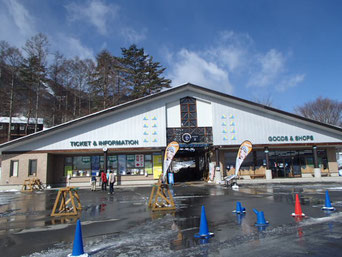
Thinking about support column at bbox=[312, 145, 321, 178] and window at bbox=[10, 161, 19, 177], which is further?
support column at bbox=[312, 145, 321, 178]

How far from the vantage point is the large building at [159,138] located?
2455 centimetres

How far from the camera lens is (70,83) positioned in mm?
38625

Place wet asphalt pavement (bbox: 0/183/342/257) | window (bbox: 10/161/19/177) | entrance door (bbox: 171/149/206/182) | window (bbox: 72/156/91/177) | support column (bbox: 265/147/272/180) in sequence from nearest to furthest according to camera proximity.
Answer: wet asphalt pavement (bbox: 0/183/342/257) < window (bbox: 10/161/19/177) < support column (bbox: 265/147/272/180) < window (bbox: 72/156/91/177) < entrance door (bbox: 171/149/206/182)

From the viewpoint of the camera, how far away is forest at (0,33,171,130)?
3216cm

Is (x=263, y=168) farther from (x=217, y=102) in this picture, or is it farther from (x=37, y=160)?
(x=37, y=160)

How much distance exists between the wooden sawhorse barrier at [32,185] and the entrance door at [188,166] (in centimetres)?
1543

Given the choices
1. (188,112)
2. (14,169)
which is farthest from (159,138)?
(14,169)

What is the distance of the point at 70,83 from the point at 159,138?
20.5 meters

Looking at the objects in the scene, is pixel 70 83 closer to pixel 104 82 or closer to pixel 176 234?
pixel 104 82

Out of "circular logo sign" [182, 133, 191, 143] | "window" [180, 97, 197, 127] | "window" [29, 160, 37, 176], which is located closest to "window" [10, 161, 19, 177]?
"window" [29, 160, 37, 176]

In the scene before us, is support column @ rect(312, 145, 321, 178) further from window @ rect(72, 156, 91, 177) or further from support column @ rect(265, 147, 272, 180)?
window @ rect(72, 156, 91, 177)

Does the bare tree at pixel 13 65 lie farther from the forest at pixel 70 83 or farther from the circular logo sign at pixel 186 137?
the circular logo sign at pixel 186 137

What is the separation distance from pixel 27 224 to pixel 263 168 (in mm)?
24339

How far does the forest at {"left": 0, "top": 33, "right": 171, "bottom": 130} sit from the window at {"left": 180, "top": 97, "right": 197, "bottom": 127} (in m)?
15.5
